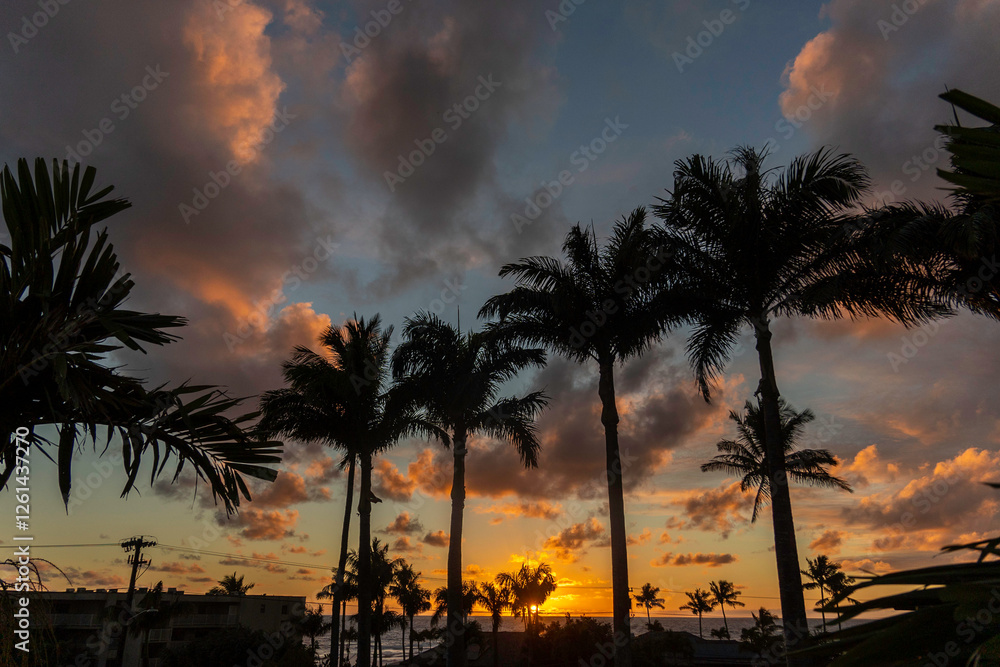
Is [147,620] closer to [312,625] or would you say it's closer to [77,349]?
[312,625]

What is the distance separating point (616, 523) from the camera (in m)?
17.8

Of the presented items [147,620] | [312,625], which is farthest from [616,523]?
[312,625]

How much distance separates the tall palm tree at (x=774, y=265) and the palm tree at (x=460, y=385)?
27.3ft

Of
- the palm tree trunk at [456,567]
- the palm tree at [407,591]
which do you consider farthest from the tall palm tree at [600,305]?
the palm tree at [407,591]

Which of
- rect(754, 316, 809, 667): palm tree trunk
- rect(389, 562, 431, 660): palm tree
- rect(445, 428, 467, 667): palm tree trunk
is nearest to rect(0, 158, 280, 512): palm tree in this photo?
rect(754, 316, 809, 667): palm tree trunk

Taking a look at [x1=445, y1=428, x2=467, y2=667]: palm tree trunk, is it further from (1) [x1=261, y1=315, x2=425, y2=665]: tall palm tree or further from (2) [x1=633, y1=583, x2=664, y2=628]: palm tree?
(2) [x1=633, y1=583, x2=664, y2=628]: palm tree

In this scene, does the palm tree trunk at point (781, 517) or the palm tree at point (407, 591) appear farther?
the palm tree at point (407, 591)

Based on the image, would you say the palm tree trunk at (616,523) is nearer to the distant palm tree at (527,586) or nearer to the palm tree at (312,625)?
the distant palm tree at (527,586)

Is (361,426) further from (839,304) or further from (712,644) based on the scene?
(712,644)

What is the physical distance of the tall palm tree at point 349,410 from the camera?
2695 centimetres

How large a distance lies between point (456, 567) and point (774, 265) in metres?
15.6

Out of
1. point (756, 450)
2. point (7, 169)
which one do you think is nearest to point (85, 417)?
point (7, 169)

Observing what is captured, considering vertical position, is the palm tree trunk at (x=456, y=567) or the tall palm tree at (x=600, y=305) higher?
the tall palm tree at (x=600, y=305)

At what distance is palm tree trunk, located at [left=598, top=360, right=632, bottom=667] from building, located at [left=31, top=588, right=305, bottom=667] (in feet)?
124
